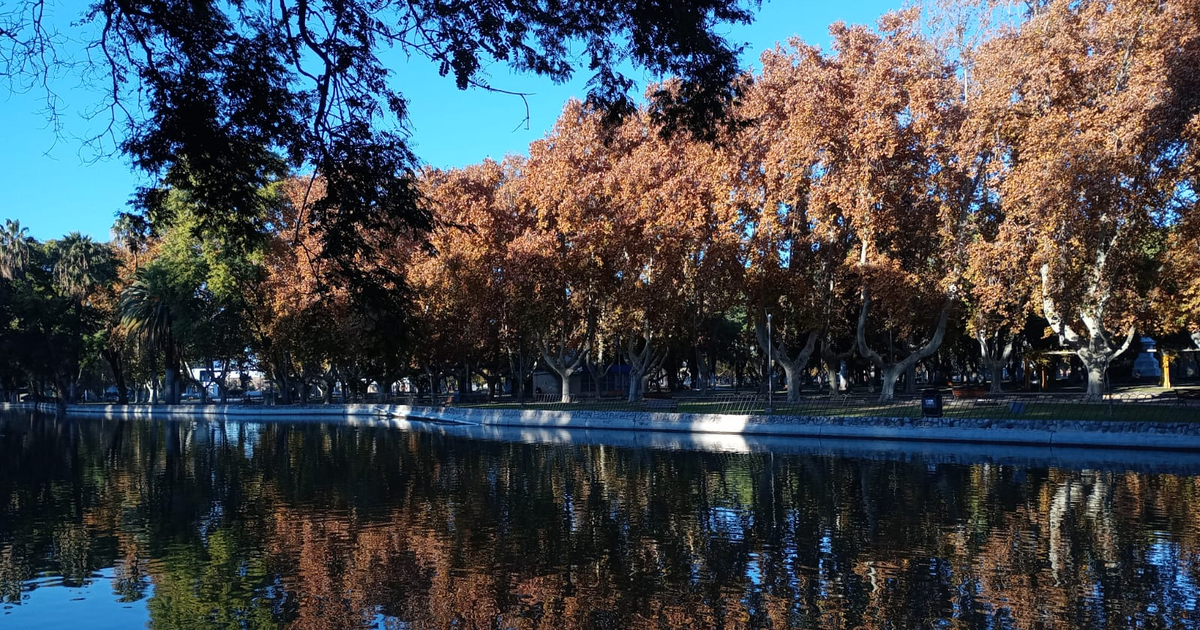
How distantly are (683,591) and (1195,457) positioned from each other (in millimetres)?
19723

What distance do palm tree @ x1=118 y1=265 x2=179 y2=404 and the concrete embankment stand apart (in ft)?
44.3

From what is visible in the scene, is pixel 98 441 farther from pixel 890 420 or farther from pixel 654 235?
pixel 890 420

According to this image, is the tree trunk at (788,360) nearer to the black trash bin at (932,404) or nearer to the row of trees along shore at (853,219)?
the row of trees along shore at (853,219)

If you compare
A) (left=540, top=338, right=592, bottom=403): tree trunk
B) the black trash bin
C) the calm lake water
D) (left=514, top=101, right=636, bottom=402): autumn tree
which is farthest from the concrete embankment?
(left=514, top=101, right=636, bottom=402): autumn tree

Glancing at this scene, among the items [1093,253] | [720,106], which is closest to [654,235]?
[1093,253]

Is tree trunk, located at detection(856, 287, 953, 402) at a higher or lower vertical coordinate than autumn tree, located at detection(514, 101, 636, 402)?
lower

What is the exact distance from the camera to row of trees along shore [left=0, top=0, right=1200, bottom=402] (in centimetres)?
3056

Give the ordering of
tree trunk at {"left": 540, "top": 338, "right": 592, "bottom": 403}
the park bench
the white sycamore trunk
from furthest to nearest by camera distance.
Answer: tree trunk at {"left": 540, "top": 338, "right": 592, "bottom": 403}
the park bench
the white sycamore trunk

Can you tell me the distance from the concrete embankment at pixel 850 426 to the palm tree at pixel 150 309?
531 inches

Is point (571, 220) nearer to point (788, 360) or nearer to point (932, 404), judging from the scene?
point (788, 360)

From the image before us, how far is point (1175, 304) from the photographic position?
3734cm

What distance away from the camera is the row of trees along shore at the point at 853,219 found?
30.6 meters

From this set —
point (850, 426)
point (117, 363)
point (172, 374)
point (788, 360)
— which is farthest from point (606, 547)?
point (117, 363)

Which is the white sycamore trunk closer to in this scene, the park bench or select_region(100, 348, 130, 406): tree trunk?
the park bench
